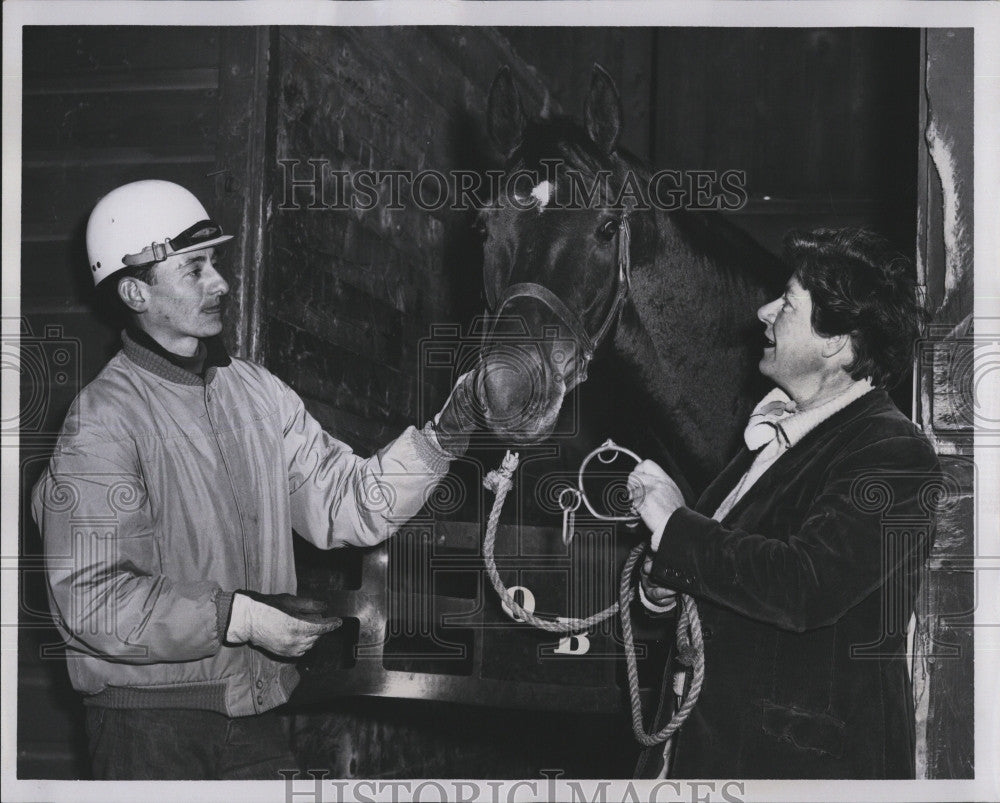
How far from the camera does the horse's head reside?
245 centimetres

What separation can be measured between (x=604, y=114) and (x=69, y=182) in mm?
1172

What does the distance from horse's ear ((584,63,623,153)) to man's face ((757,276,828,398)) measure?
0.48 metres

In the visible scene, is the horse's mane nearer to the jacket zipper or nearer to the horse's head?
the horse's head

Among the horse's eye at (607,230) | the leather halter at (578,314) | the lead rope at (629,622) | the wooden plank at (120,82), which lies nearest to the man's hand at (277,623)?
the lead rope at (629,622)

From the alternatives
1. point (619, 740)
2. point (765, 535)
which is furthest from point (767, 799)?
point (765, 535)

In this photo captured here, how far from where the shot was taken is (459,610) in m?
2.56

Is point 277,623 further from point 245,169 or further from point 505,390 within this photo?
point 245,169

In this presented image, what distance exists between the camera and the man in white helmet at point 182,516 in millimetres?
2363

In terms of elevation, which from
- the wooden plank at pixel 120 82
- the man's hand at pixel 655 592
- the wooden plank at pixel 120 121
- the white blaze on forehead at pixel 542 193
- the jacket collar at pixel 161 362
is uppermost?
the wooden plank at pixel 120 82

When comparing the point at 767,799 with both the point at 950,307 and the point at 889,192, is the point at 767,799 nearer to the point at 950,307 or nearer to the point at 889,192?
the point at 950,307

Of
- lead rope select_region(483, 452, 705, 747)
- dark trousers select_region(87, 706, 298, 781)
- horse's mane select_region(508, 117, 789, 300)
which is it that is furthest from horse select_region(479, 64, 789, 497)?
dark trousers select_region(87, 706, 298, 781)

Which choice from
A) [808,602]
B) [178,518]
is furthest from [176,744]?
[808,602]

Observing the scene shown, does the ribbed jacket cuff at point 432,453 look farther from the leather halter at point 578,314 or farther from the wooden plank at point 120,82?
the wooden plank at point 120,82

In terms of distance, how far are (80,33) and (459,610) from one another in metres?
1.52
